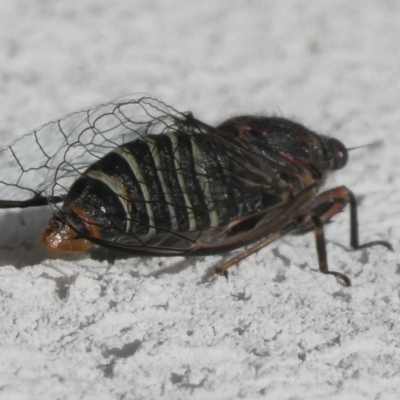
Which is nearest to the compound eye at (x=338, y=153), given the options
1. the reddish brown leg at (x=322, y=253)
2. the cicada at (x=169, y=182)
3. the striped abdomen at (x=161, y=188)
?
the cicada at (x=169, y=182)

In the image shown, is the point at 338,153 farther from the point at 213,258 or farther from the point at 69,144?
the point at 69,144

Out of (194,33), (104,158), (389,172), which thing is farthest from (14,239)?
(194,33)

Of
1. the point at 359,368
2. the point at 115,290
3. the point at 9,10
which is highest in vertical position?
the point at 9,10

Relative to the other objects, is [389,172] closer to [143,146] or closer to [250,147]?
[250,147]

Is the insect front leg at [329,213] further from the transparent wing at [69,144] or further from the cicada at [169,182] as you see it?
the transparent wing at [69,144]

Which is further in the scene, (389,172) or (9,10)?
(9,10)

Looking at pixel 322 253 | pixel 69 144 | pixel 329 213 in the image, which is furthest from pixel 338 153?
pixel 69 144

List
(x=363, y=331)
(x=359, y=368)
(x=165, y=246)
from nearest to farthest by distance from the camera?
(x=359, y=368) → (x=363, y=331) → (x=165, y=246)
